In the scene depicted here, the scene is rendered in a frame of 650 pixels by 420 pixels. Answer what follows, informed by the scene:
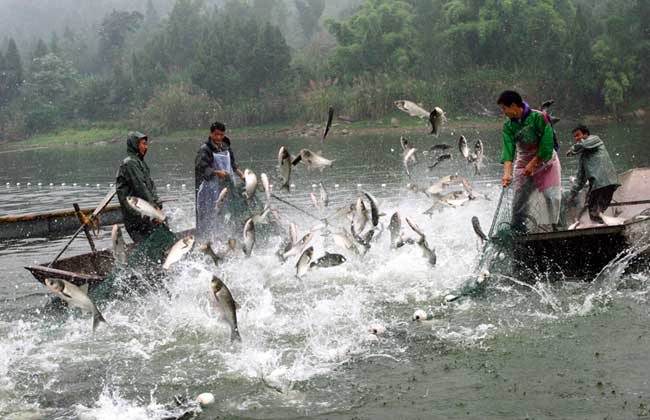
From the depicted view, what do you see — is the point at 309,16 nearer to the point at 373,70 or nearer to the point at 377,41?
the point at 377,41

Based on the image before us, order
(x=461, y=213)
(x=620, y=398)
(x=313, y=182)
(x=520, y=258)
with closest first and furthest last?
(x=620, y=398)
(x=520, y=258)
(x=461, y=213)
(x=313, y=182)

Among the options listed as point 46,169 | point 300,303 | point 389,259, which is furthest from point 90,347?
point 46,169

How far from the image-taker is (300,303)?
1024 centimetres

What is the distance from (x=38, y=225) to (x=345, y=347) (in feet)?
37.4

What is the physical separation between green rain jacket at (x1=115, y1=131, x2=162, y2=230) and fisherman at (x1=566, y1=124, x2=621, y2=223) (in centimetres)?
636

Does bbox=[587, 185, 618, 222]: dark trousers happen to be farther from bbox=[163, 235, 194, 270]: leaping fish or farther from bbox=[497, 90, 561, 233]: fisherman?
bbox=[163, 235, 194, 270]: leaping fish

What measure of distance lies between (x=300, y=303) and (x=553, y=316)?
335 centimetres

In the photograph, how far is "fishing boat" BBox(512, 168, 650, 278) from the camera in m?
9.30

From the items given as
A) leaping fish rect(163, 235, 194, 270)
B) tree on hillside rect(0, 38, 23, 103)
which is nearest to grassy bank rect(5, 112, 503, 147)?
tree on hillside rect(0, 38, 23, 103)

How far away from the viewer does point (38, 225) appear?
1728 cm

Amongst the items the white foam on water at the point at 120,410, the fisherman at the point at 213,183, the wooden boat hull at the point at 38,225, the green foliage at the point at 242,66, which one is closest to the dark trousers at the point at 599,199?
the fisherman at the point at 213,183

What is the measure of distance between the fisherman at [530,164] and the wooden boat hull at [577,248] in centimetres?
45

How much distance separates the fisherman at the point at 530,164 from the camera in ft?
30.8

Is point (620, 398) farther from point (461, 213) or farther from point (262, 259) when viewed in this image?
point (461, 213)
